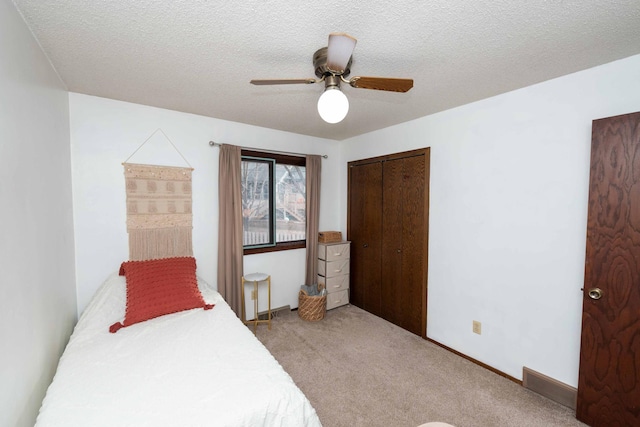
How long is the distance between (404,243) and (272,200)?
5.58 feet

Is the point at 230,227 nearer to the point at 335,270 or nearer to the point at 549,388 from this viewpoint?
the point at 335,270

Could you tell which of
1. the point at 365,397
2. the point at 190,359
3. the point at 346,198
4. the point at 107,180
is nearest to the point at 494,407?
the point at 365,397

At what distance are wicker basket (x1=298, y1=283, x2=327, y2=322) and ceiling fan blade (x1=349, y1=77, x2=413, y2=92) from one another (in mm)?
2537

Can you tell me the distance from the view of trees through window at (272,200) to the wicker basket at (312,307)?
81cm

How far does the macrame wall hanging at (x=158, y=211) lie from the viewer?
2561 millimetres

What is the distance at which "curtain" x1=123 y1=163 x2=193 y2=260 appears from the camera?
8.40 feet

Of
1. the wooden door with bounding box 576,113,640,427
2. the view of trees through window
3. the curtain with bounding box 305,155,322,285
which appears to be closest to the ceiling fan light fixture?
the wooden door with bounding box 576,113,640,427

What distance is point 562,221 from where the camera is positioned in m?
1.99

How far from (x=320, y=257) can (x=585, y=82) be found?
Result: 3.00 m

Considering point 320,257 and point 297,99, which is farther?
point 320,257

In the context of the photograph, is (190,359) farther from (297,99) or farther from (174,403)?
(297,99)

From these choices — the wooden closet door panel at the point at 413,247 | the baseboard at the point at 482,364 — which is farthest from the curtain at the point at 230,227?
the baseboard at the point at 482,364

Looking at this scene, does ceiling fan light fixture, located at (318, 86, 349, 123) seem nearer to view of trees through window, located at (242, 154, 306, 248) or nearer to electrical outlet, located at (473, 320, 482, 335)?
view of trees through window, located at (242, 154, 306, 248)

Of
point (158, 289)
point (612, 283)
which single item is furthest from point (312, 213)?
point (612, 283)
